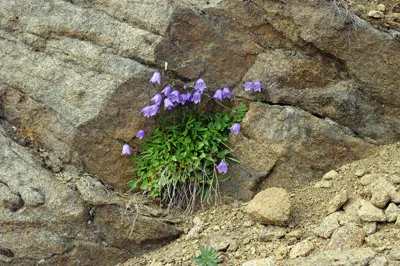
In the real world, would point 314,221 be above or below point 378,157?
below

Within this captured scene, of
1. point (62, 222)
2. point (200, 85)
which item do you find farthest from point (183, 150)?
point (62, 222)

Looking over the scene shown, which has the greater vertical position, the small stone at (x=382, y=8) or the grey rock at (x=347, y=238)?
the small stone at (x=382, y=8)

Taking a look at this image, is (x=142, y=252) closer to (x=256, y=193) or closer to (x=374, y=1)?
(x=256, y=193)

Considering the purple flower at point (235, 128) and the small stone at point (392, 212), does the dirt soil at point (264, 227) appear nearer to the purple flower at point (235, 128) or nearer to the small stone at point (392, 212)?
the small stone at point (392, 212)

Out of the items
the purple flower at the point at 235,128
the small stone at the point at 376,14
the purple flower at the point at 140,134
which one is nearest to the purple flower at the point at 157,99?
the purple flower at the point at 140,134

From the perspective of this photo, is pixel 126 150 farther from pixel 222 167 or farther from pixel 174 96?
pixel 222 167

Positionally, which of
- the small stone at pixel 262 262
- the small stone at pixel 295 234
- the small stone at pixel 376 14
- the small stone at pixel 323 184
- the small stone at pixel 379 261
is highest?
the small stone at pixel 376 14

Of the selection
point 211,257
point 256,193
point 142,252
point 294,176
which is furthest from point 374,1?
point 142,252
